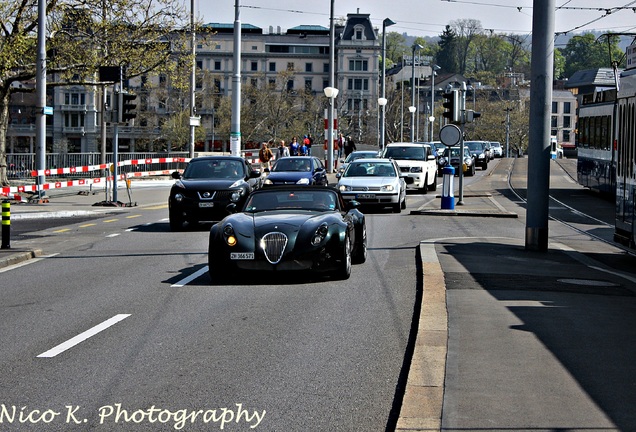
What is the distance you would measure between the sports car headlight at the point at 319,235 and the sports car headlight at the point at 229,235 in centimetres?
102

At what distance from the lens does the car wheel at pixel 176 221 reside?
74.2 feet

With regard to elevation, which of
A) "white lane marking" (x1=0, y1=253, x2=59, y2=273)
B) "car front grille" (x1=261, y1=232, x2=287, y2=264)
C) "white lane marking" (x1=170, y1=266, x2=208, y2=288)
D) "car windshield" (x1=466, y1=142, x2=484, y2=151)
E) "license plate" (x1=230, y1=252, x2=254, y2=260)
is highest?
"car windshield" (x1=466, y1=142, x2=484, y2=151)

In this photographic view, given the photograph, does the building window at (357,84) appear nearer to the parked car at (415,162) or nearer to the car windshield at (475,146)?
the car windshield at (475,146)

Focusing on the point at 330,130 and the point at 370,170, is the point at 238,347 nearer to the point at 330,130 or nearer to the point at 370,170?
the point at 370,170

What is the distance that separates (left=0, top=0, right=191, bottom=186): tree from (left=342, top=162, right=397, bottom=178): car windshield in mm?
10455

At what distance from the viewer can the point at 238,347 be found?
30.6 ft

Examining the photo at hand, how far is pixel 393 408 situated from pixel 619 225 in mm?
11387

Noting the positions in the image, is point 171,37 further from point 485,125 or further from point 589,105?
point 485,125

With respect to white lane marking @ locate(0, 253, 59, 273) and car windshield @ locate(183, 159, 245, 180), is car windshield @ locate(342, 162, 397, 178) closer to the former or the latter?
car windshield @ locate(183, 159, 245, 180)

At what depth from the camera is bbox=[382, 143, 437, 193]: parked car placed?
126 ft

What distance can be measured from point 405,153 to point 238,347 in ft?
99.4

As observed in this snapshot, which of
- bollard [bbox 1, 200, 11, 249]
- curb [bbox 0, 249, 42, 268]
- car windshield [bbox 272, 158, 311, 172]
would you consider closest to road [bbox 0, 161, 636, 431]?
curb [bbox 0, 249, 42, 268]

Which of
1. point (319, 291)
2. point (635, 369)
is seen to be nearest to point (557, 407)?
point (635, 369)

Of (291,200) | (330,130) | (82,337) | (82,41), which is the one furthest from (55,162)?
(82,337)
